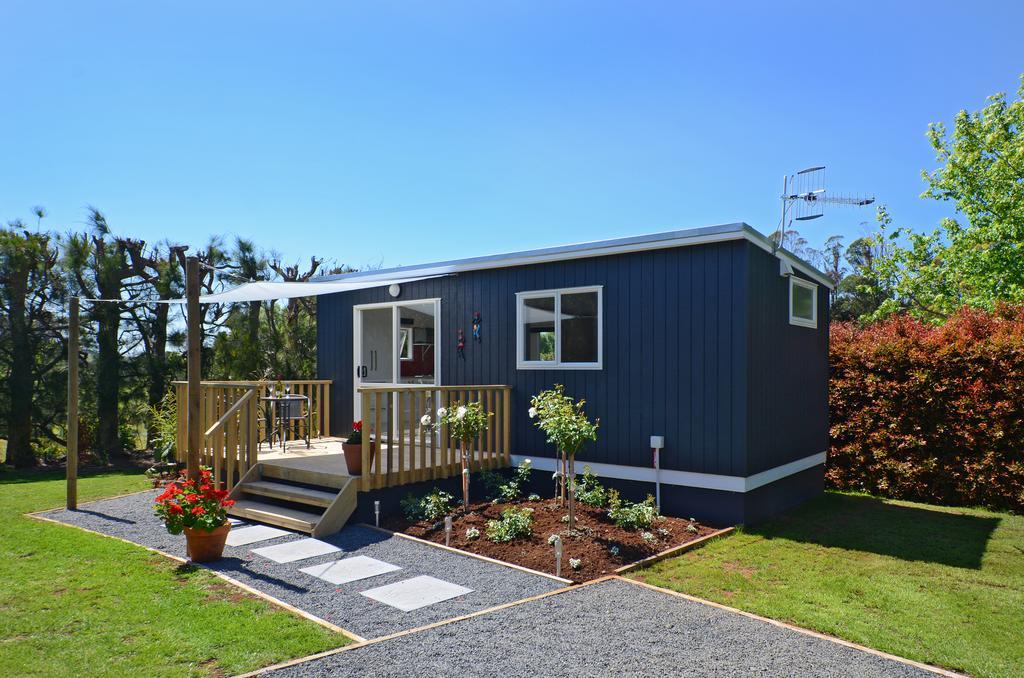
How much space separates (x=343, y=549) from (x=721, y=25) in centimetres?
785

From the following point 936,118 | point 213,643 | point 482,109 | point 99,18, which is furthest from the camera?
point 936,118

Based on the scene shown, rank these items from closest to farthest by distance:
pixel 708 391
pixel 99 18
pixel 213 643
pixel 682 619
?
1. pixel 213 643
2. pixel 682 619
3. pixel 708 391
4. pixel 99 18

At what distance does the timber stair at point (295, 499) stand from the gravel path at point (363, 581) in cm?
17

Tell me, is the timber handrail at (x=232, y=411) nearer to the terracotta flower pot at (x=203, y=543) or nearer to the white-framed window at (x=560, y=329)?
the terracotta flower pot at (x=203, y=543)

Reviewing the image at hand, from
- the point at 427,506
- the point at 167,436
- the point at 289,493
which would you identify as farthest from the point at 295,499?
the point at 167,436

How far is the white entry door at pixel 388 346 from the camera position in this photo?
369 inches

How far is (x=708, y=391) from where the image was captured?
643 centimetres

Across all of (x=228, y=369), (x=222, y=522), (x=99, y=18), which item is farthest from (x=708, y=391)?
(x=228, y=369)

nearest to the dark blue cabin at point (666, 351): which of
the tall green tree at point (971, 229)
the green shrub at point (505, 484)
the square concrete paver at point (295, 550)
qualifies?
the green shrub at point (505, 484)

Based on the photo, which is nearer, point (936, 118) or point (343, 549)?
point (343, 549)

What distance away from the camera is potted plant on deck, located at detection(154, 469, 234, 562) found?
16.7 feet

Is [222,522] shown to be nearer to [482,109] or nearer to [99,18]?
[99,18]

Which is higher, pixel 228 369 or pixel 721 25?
pixel 721 25

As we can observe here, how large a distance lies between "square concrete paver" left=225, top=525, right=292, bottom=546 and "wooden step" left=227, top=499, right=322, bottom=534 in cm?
9
